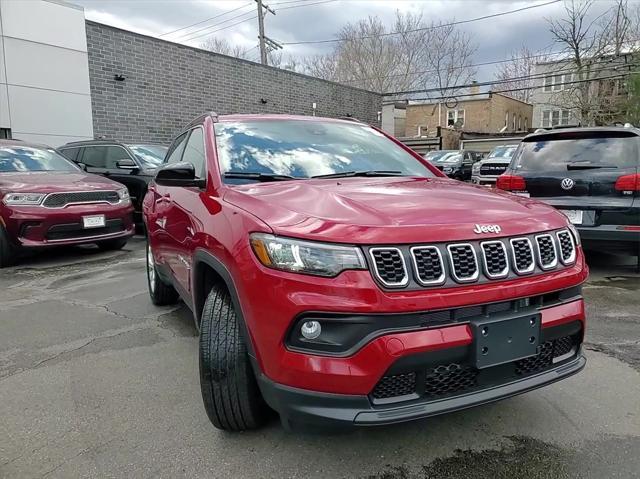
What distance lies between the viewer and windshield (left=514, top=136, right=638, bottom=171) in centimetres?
519

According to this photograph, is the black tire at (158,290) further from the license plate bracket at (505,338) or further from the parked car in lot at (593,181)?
the parked car in lot at (593,181)

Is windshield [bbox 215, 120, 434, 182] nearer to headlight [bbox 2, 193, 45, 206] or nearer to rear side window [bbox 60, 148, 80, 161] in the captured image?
headlight [bbox 2, 193, 45, 206]

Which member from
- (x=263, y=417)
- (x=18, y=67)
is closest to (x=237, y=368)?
(x=263, y=417)

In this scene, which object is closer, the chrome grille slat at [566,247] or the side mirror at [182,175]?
the chrome grille slat at [566,247]

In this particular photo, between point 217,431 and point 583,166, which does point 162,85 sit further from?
point 217,431

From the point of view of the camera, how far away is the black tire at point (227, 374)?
2193mm

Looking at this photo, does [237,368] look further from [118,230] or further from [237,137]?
[118,230]

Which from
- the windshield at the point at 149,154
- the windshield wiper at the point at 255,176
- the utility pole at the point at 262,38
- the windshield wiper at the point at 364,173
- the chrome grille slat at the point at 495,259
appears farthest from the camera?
the utility pole at the point at 262,38

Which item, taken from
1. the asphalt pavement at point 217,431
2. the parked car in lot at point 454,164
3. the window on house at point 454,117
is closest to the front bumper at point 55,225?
the asphalt pavement at point 217,431

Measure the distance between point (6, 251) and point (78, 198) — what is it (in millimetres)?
1107

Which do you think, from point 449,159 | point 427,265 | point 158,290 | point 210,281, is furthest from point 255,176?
point 449,159

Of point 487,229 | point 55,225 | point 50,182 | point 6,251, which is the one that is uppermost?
point 50,182

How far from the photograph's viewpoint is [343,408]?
1844 millimetres

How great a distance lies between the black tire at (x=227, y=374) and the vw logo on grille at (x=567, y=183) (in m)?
4.42
